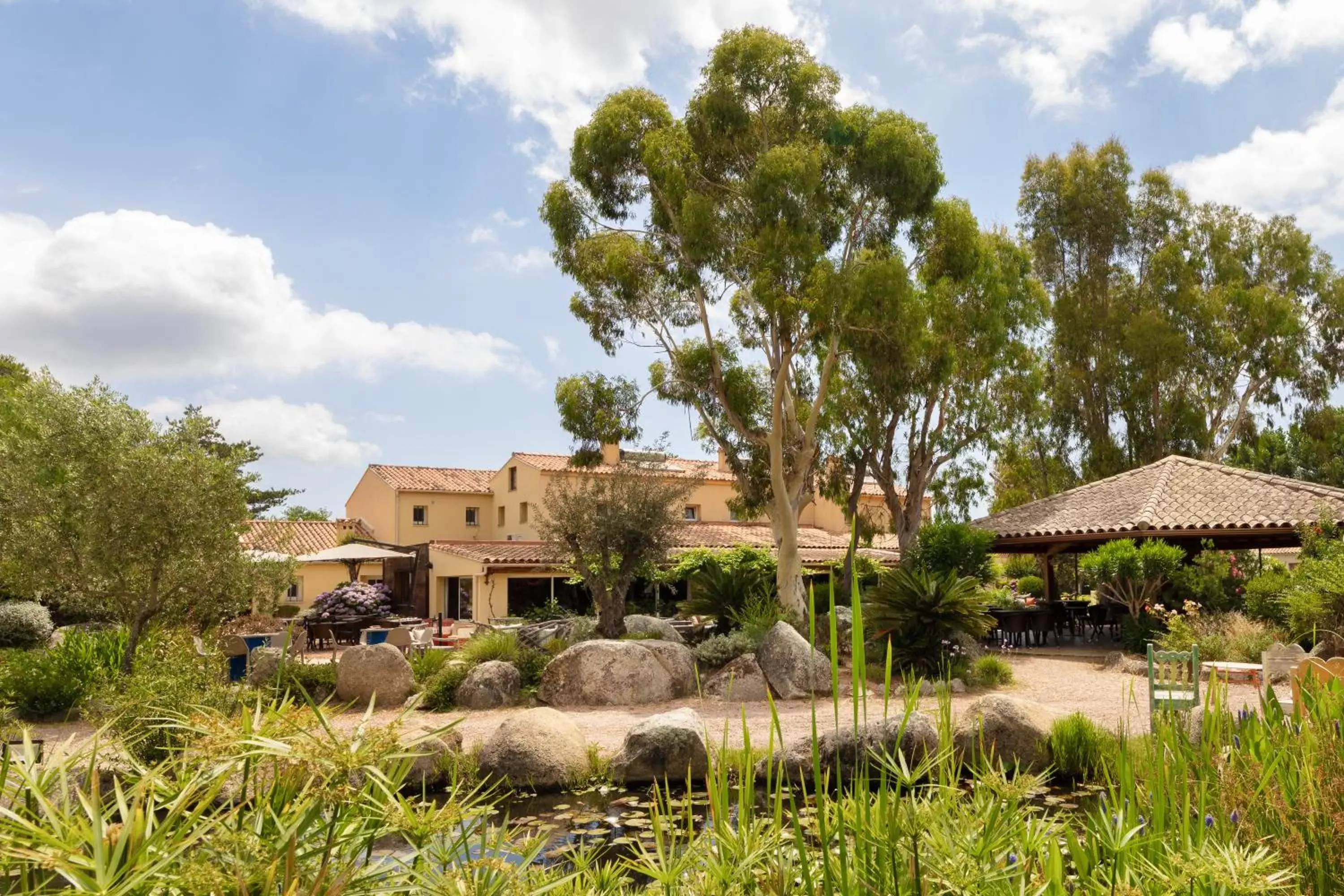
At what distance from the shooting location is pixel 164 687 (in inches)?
332

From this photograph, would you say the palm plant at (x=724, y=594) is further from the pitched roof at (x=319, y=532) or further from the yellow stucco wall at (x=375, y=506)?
the yellow stucco wall at (x=375, y=506)

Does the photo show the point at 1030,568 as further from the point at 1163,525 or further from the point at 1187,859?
the point at 1187,859

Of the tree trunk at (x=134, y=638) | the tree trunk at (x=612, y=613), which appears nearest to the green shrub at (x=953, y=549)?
the tree trunk at (x=612, y=613)

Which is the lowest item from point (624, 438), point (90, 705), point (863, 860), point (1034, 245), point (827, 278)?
point (90, 705)

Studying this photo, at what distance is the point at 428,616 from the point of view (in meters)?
30.1

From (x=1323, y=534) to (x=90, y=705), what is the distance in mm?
18145

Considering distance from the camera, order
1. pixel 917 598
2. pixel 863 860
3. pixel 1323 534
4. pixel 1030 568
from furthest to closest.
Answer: pixel 1030 568 → pixel 1323 534 → pixel 917 598 → pixel 863 860

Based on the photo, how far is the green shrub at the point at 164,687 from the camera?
7.75 m

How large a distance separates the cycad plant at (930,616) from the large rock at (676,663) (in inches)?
111

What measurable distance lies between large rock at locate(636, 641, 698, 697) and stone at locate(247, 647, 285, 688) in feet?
16.7

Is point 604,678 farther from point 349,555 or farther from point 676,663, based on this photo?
point 349,555

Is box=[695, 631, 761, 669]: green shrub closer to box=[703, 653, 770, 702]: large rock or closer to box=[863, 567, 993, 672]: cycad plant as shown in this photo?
box=[703, 653, 770, 702]: large rock

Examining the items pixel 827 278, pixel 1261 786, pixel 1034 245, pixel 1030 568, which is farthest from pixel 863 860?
pixel 1030 568

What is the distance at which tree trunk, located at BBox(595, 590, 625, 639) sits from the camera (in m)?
16.2
